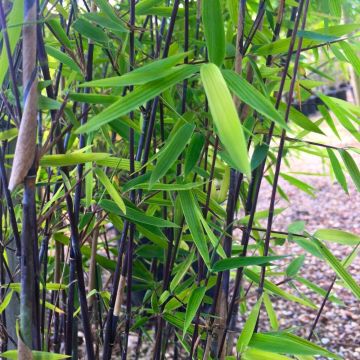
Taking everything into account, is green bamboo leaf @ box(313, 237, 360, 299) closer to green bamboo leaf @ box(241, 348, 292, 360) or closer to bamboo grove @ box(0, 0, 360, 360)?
bamboo grove @ box(0, 0, 360, 360)

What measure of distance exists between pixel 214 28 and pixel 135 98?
0.34 ft

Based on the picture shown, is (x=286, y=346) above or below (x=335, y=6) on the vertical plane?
below

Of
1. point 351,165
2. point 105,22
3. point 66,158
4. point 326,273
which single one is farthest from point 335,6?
point 326,273

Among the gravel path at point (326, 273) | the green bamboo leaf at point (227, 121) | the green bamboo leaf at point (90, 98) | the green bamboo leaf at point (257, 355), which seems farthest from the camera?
the gravel path at point (326, 273)

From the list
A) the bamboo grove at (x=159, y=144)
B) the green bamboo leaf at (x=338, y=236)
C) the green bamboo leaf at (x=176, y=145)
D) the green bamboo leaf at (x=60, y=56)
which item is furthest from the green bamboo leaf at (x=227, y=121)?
the green bamboo leaf at (x=338, y=236)

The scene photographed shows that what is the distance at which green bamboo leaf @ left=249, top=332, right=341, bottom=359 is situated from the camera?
1.82ft

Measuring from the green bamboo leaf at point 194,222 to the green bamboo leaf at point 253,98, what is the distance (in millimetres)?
194

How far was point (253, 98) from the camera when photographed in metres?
0.41

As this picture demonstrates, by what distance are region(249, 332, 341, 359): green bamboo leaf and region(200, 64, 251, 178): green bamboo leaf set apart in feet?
1.02

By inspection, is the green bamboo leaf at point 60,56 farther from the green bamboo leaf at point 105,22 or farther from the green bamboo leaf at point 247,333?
the green bamboo leaf at point 247,333

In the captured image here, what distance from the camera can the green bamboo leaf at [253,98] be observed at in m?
0.38

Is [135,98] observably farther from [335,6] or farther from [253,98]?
[335,6]

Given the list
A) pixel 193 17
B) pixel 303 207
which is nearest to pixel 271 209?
pixel 193 17

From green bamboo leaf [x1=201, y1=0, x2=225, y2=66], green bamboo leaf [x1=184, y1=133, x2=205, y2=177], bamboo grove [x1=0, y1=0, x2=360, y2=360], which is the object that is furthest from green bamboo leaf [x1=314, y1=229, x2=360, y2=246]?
green bamboo leaf [x1=201, y1=0, x2=225, y2=66]
